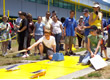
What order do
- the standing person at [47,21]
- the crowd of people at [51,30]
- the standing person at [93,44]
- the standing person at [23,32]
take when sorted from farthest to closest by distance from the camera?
the standing person at [47,21], the standing person at [23,32], the crowd of people at [51,30], the standing person at [93,44]

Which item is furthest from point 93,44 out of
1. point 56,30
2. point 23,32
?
point 23,32

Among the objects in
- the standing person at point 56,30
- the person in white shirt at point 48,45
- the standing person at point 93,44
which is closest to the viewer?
the standing person at point 93,44

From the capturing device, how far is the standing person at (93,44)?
5.90 m

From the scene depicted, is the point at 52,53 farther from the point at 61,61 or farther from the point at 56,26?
the point at 56,26

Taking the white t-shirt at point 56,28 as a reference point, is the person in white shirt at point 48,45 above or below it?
below

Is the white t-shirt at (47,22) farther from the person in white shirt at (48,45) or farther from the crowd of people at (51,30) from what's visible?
the person in white shirt at (48,45)

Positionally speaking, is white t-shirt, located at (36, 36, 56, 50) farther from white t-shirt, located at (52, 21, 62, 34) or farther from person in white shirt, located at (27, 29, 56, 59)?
white t-shirt, located at (52, 21, 62, 34)


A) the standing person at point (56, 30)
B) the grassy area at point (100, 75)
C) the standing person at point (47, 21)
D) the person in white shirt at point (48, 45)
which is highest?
the standing person at point (47, 21)

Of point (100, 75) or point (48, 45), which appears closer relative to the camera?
point (100, 75)

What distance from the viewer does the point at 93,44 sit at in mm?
6176

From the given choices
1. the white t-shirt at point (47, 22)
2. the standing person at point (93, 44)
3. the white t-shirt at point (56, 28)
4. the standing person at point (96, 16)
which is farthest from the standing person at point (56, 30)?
the standing person at point (93, 44)

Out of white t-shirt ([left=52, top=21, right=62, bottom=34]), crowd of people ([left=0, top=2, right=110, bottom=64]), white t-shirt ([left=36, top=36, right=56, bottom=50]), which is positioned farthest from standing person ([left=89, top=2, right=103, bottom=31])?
white t-shirt ([left=52, top=21, right=62, bottom=34])

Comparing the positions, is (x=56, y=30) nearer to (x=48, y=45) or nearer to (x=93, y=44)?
(x=48, y=45)

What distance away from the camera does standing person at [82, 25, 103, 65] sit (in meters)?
5.90
